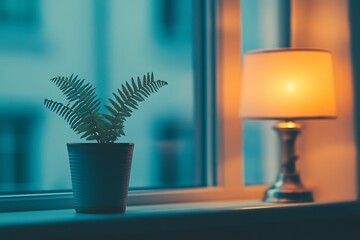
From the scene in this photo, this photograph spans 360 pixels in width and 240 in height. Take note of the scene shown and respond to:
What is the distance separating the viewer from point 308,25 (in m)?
2.57

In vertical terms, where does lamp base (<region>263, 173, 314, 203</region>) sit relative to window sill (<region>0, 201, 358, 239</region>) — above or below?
above

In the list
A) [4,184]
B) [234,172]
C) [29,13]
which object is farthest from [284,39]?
[4,184]

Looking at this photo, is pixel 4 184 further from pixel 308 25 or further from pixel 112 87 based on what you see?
pixel 308 25

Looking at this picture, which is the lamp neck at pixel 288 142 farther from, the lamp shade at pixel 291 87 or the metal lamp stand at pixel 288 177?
the lamp shade at pixel 291 87

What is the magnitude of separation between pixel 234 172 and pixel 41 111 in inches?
28.7

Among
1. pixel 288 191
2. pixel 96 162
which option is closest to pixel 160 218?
pixel 96 162

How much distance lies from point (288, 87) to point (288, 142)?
0.78 ft

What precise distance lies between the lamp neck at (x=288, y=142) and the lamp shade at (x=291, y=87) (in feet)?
0.45

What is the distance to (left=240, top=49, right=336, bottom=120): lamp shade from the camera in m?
2.23

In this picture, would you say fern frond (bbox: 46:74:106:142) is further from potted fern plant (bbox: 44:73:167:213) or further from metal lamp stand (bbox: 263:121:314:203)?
metal lamp stand (bbox: 263:121:314:203)

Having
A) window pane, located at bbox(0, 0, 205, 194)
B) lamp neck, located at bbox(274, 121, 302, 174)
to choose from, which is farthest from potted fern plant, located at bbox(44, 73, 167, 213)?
lamp neck, located at bbox(274, 121, 302, 174)

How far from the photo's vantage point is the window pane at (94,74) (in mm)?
2146

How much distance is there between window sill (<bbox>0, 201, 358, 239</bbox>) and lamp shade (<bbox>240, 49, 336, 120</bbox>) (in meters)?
0.31

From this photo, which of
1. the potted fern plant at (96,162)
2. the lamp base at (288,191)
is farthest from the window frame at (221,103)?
the potted fern plant at (96,162)
